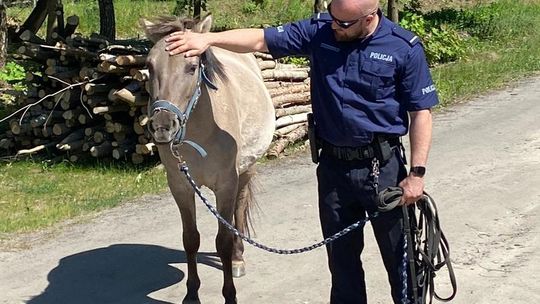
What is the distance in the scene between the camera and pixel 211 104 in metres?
5.41

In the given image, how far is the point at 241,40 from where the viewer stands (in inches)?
171

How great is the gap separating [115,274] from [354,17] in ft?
11.1

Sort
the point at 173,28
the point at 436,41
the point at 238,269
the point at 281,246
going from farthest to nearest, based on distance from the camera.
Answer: the point at 436,41 < the point at 281,246 < the point at 238,269 < the point at 173,28

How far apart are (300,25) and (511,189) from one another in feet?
15.0

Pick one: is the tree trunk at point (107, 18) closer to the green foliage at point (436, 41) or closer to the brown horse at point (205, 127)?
the green foliage at point (436, 41)

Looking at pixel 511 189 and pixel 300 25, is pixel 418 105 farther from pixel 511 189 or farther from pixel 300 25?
pixel 511 189

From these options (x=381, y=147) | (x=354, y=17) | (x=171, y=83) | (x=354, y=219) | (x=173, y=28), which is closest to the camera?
(x=354, y=17)

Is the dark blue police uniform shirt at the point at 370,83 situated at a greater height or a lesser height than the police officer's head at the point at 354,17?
lesser

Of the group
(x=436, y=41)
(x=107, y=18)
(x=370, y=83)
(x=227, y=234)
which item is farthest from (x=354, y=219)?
(x=436, y=41)

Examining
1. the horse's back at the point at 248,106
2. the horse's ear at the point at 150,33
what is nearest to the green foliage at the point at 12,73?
the horse's back at the point at 248,106

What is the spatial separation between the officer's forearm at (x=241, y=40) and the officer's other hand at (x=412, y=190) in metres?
1.06

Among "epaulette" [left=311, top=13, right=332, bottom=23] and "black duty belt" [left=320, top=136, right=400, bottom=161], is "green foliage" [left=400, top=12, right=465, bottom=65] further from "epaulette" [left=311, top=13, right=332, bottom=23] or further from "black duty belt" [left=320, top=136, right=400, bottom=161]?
"black duty belt" [left=320, top=136, right=400, bottom=161]

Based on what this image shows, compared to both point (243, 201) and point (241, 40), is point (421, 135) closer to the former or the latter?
point (241, 40)

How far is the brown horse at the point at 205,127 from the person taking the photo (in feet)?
15.6
